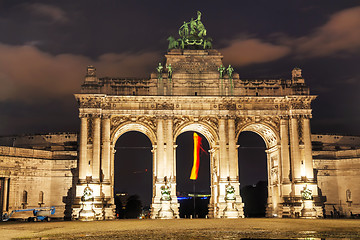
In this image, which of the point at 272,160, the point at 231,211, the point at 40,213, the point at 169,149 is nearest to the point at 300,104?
the point at 272,160

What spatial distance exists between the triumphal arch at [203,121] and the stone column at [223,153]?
0.12 metres

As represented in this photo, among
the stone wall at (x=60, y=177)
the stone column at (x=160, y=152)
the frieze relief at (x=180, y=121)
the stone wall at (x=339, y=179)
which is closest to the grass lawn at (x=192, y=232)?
the stone column at (x=160, y=152)

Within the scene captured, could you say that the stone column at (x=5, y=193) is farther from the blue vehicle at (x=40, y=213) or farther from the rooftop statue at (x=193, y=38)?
the rooftop statue at (x=193, y=38)

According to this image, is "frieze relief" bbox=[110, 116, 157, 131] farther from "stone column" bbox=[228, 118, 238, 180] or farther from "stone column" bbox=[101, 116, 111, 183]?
"stone column" bbox=[228, 118, 238, 180]

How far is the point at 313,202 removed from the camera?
5641cm

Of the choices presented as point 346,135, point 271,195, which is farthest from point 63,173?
point 346,135

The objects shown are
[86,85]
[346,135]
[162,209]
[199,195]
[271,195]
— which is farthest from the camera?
[199,195]

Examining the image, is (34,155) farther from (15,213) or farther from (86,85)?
(86,85)

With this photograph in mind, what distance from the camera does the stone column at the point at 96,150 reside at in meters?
56.5

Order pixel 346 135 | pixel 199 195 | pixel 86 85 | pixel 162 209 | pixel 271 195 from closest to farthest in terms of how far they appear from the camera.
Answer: pixel 162 209 < pixel 86 85 < pixel 271 195 < pixel 346 135 < pixel 199 195

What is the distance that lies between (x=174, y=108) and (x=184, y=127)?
2.89 metres

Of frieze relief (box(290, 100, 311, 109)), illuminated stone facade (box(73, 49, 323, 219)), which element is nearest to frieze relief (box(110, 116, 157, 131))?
illuminated stone facade (box(73, 49, 323, 219))

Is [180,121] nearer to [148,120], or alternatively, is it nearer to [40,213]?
[148,120]

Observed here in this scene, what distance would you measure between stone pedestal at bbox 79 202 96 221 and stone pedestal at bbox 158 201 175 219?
25.5 ft
